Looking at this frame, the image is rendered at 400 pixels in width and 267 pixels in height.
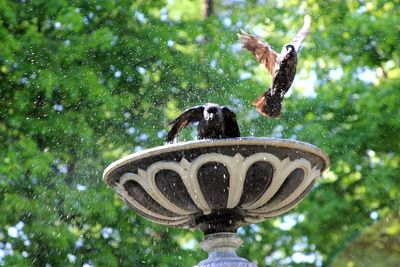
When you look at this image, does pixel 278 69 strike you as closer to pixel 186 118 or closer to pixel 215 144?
pixel 186 118

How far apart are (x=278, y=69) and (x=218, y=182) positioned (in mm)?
974

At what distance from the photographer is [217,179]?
604 cm

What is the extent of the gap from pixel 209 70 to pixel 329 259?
3445 mm

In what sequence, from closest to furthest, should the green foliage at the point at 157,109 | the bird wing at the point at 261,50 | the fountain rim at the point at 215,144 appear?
the fountain rim at the point at 215,144 → the bird wing at the point at 261,50 → the green foliage at the point at 157,109

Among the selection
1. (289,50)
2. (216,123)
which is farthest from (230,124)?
(289,50)

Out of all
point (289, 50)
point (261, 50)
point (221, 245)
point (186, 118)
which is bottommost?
point (221, 245)

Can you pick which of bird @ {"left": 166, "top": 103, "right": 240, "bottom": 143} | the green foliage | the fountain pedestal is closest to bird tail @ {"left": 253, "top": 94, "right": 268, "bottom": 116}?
bird @ {"left": 166, "top": 103, "right": 240, "bottom": 143}

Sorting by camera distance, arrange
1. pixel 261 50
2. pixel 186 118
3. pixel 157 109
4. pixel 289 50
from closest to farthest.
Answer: pixel 289 50
pixel 186 118
pixel 261 50
pixel 157 109

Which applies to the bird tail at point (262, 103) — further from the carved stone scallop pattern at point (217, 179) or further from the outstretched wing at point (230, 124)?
the carved stone scallop pattern at point (217, 179)

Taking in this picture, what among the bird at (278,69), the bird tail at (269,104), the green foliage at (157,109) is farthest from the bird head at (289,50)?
the green foliage at (157,109)

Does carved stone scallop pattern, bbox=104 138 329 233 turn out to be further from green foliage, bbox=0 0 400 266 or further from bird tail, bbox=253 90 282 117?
green foliage, bbox=0 0 400 266

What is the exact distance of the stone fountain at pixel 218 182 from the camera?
5914 millimetres

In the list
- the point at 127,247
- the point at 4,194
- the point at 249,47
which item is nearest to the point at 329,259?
the point at 127,247

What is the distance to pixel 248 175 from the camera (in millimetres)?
6082
